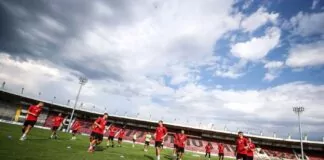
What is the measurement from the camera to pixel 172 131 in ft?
192

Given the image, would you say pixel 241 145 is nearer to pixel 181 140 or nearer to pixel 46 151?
pixel 181 140

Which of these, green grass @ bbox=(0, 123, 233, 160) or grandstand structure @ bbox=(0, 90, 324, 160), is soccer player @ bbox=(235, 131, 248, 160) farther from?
grandstand structure @ bbox=(0, 90, 324, 160)

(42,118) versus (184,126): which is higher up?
(184,126)

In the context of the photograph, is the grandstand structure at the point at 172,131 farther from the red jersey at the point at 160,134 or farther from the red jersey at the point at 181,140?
the red jersey at the point at 160,134

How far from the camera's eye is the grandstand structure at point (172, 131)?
4684cm

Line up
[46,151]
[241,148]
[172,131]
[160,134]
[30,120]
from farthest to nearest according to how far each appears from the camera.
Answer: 1. [172,131]
2. [30,120]
3. [160,134]
4. [241,148]
5. [46,151]

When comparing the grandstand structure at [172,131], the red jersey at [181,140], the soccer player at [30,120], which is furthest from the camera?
the grandstand structure at [172,131]

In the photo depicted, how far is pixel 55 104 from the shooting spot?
60688 millimetres

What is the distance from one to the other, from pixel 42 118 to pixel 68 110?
8400 millimetres

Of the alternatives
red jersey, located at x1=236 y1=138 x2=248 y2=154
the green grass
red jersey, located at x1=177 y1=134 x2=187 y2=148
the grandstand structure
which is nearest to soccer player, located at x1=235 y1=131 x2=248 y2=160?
red jersey, located at x1=236 y1=138 x2=248 y2=154

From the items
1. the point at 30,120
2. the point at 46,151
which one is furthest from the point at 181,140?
the point at 30,120

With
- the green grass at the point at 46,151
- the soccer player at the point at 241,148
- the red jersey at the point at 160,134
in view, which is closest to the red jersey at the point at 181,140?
the red jersey at the point at 160,134

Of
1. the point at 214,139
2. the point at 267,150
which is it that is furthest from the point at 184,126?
the point at 267,150

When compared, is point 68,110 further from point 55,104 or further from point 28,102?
point 28,102
